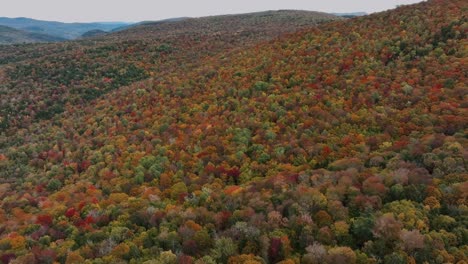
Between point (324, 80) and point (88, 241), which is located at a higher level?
point (324, 80)

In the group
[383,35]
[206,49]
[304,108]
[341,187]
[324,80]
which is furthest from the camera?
[206,49]

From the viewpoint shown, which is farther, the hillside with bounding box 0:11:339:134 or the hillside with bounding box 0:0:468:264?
A: the hillside with bounding box 0:11:339:134

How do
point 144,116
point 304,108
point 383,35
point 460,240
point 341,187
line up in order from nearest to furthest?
point 460,240, point 341,187, point 304,108, point 144,116, point 383,35

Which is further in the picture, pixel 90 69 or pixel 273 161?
pixel 90 69

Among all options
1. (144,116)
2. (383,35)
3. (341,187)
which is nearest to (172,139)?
(144,116)

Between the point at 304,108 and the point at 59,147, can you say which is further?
the point at 59,147

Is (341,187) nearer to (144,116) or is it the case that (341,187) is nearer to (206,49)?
(144,116)

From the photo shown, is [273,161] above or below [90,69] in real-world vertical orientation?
below

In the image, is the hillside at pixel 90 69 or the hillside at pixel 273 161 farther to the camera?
the hillside at pixel 90 69
